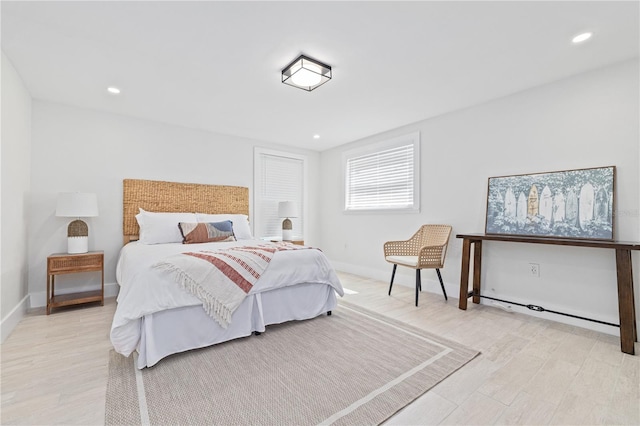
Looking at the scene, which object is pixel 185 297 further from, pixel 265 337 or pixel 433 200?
pixel 433 200

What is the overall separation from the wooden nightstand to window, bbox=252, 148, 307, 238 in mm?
2258

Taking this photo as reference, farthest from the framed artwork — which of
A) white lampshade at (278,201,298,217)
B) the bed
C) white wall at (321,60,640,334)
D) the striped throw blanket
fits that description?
white lampshade at (278,201,298,217)

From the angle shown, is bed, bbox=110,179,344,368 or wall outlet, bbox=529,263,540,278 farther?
wall outlet, bbox=529,263,540,278

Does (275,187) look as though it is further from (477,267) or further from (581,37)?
(581,37)

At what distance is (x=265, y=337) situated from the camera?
2.45 meters

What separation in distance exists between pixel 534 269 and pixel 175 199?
4.56 metres

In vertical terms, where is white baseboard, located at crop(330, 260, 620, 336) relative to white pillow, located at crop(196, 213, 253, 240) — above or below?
below

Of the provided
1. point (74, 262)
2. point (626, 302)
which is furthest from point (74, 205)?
point (626, 302)

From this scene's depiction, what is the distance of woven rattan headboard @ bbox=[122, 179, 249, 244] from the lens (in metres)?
3.84

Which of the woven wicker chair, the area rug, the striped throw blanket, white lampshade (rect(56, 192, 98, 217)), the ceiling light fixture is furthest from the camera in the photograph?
the woven wicker chair

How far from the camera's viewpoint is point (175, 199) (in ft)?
13.7

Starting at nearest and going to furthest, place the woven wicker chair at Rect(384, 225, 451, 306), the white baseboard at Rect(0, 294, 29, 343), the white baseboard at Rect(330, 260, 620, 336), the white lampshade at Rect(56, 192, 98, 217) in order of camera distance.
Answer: the white baseboard at Rect(0, 294, 29, 343) → the white baseboard at Rect(330, 260, 620, 336) → the white lampshade at Rect(56, 192, 98, 217) → the woven wicker chair at Rect(384, 225, 451, 306)

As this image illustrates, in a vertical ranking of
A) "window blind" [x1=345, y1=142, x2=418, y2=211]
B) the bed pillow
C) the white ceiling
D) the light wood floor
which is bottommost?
the light wood floor

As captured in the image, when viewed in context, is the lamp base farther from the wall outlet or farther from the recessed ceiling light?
the recessed ceiling light
